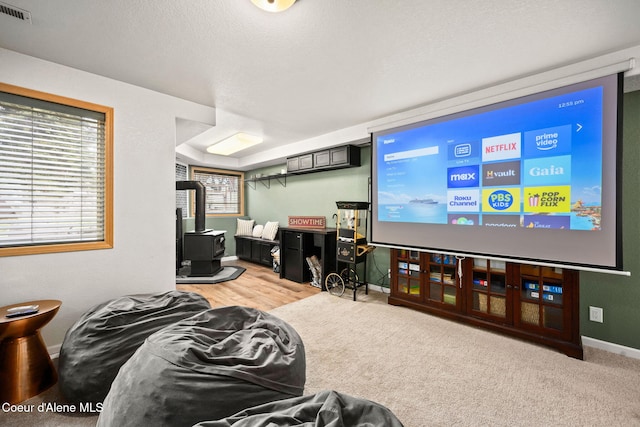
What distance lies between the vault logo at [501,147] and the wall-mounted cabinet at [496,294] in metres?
1.07

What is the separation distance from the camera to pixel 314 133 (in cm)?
429

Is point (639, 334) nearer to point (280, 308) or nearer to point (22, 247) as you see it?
point (280, 308)

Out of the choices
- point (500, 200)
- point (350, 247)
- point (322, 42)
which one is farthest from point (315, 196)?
point (322, 42)

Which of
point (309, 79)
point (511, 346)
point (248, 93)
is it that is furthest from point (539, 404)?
point (248, 93)

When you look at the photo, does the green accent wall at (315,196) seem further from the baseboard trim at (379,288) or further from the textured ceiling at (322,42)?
the textured ceiling at (322,42)

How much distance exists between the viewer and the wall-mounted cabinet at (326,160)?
4137mm

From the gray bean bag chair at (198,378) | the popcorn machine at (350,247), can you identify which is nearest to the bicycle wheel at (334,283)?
the popcorn machine at (350,247)

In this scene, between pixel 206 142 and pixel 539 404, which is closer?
pixel 539 404

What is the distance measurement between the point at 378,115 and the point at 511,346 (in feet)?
9.71

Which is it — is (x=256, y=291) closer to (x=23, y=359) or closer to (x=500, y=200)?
(x=23, y=359)

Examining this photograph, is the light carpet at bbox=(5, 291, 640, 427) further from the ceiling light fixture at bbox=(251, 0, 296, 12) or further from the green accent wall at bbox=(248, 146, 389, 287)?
the ceiling light fixture at bbox=(251, 0, 296, 12)

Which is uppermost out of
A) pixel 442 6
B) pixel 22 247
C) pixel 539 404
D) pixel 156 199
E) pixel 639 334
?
pixel 442 6

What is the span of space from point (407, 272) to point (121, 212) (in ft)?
10.8

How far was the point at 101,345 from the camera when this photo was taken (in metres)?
1.62
